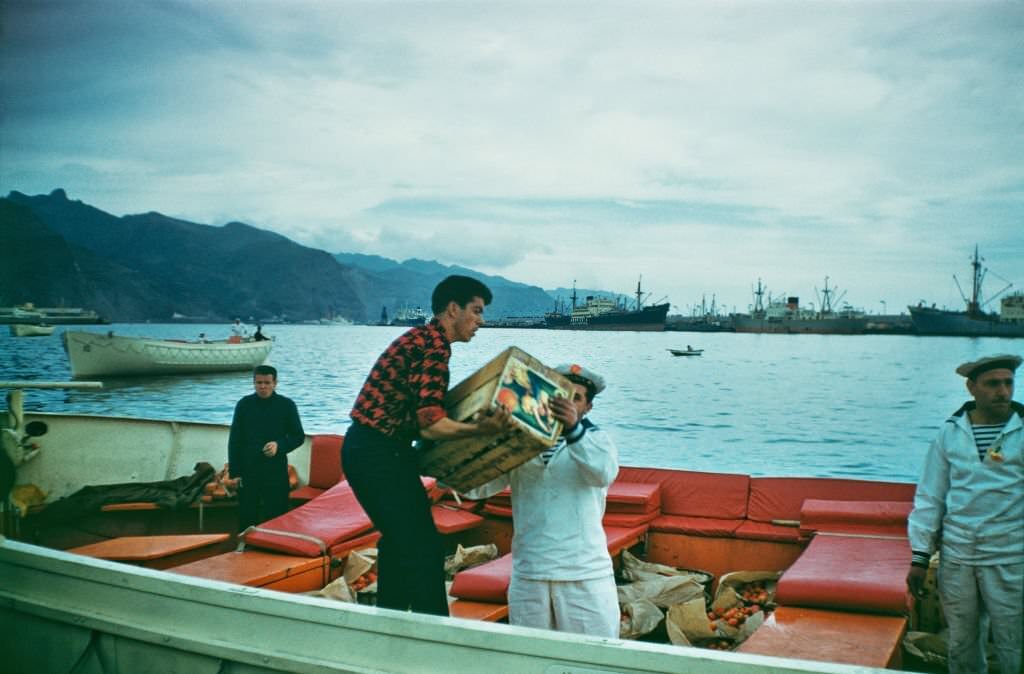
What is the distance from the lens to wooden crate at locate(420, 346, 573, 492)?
265cm

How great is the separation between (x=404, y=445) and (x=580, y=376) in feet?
2.38

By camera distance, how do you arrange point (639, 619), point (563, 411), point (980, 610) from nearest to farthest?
point (563, 411) → point (980, 610) → point (639, 619)

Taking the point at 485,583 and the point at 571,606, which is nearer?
the point at 571,606


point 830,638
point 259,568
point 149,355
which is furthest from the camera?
point 149,355

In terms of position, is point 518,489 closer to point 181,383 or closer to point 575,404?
point 575,404

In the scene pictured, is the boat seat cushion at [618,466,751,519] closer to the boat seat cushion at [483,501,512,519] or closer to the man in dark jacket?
the boat seat cushion at [483,501,512,519]

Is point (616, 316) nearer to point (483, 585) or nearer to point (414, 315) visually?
point (414, 315)

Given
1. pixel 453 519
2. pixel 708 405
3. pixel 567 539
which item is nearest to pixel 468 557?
pixel 453 519

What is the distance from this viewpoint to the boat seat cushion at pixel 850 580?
3.75 meters

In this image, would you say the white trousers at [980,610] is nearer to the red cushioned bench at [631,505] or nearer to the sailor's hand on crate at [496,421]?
the sailor's hand on crate at [496,421]

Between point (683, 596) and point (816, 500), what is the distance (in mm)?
1228

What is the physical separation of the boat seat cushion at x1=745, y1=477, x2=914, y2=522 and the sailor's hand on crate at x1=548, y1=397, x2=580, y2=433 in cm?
343

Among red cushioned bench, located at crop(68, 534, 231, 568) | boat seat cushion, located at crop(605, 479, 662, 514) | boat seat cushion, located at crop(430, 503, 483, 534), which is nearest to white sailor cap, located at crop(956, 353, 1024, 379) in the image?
boat seat cushion, located at crop(605, 479, 662, 514)

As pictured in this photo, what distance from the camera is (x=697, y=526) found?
5.66m
